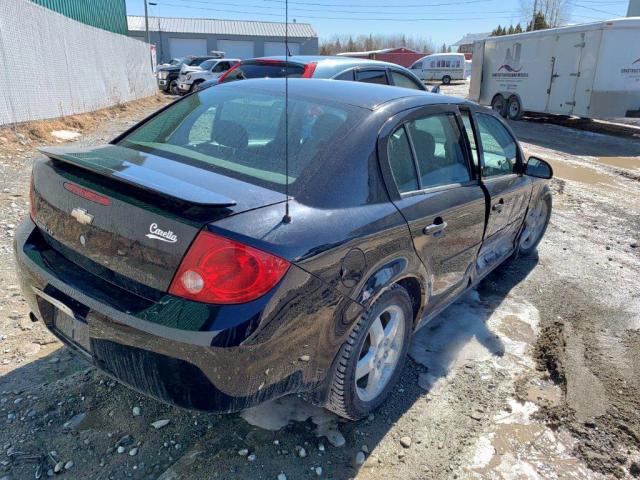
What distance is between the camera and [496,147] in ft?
13.1

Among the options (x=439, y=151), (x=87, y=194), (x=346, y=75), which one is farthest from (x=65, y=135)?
(x=439, y=151)

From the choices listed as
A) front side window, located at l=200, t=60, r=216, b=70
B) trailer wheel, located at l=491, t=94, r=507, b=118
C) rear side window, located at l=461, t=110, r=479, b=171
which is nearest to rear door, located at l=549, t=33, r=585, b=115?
trailer wheel, located at l=491, t=94, r=507, b=118

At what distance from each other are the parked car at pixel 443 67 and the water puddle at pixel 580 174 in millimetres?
34187

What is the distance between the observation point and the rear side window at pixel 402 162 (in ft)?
8.55

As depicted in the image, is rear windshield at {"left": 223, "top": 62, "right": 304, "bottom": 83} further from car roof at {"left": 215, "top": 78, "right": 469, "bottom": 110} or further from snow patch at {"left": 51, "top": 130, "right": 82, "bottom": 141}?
snow patch at {"left": 51, "top": 130, "right": 82, "bottom": 141}

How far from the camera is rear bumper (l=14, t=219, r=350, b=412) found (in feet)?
6.08

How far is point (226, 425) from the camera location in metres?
2.50

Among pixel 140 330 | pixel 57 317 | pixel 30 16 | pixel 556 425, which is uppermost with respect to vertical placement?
pixel 30 16

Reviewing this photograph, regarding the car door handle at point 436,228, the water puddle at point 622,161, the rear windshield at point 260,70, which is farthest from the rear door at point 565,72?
the car door handle at point 436,228

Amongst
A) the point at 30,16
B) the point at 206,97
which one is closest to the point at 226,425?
the point at 206,97

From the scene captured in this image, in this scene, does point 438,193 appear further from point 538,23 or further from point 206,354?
point 538,23

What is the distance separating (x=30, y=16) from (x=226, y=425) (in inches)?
414

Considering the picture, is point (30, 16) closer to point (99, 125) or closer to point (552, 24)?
point (99, 125)

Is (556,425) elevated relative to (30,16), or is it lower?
lower
